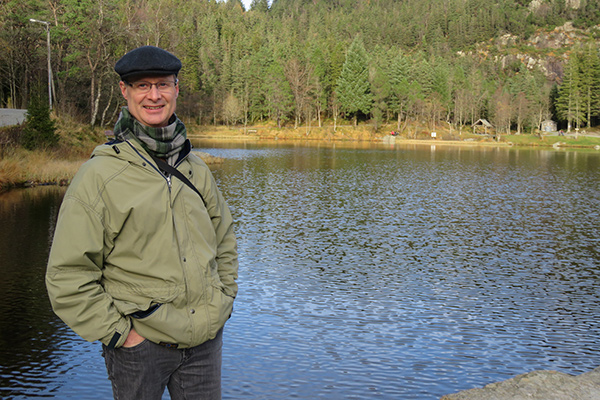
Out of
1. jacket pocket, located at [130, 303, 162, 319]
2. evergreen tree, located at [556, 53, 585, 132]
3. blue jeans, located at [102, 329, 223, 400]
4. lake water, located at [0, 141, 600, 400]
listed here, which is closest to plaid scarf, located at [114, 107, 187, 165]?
jacket pocket, located at [130, 303, 162, 319]

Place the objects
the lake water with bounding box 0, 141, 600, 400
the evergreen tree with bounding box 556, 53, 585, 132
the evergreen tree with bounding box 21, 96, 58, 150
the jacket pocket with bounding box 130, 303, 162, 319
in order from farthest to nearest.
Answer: the evergreen tree with bounding box 556, 53, 585, 132 → the evergreen tree with bounding box 21, 96, 58, 150 → the lake water with bounding box 0, 141, 600, 400 → the jacket pocket with bounding box 130, 303, 162, 319

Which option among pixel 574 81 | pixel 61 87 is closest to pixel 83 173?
pixel 61 87

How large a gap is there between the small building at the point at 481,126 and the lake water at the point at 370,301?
85.6 metres

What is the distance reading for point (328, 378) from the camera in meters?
7.64

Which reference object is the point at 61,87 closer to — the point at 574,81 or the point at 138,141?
the point at 138,141

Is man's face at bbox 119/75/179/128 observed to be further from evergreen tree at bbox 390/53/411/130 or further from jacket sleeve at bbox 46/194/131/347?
evergreen tree at bbox 390/53/411/130

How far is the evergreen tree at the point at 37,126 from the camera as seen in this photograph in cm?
2775

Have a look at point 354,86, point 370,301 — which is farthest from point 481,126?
point 370,301

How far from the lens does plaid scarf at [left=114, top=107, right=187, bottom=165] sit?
3.04 meters

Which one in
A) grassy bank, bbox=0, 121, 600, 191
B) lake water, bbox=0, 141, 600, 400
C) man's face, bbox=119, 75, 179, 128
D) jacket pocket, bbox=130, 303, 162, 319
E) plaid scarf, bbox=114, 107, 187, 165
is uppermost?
grassy bank, bbox=0, 121, 600, 191

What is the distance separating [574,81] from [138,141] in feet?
377

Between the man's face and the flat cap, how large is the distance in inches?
2.3

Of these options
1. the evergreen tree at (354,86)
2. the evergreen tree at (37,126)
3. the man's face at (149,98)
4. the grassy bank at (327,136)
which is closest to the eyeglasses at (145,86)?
the man's face at (149,98)

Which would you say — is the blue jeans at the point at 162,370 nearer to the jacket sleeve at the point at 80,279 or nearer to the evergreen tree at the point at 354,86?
the jacket sleeve at the point at 80,279
